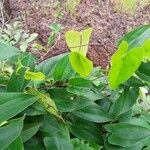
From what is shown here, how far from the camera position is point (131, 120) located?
728 mm

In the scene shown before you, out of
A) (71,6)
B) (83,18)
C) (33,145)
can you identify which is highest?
(33,145)

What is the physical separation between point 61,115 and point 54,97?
0.03 meters

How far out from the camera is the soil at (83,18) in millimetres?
3572

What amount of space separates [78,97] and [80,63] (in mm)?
86

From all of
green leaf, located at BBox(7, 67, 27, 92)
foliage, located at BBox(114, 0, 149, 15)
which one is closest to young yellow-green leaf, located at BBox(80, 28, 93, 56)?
green leaf, located at BBox(7, 67, 27, 92)

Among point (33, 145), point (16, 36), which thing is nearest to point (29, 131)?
point (33, 145)

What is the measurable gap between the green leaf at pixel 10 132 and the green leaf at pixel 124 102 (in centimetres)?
21

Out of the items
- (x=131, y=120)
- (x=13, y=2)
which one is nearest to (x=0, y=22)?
(x=13, y=2)

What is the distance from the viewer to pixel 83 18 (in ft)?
12.6

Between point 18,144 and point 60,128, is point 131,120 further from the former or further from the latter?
point 18,144

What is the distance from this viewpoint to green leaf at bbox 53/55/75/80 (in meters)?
0.68

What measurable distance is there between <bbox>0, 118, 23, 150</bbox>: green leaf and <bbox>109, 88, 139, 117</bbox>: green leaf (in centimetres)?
21

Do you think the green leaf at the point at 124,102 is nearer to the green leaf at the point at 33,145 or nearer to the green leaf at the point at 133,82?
the green leaf at the point at 133,82

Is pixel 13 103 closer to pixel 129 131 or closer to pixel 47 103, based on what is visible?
pixel 47 103
